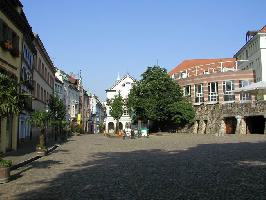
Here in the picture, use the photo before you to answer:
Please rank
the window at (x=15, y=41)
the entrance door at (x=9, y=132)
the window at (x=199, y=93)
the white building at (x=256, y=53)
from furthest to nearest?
1. the window at (x=199, y=93)
2. the white building at (x=256, y=53)
3. the window at (x=15, y=41)
4. the entrance door at (x=9, y=132)

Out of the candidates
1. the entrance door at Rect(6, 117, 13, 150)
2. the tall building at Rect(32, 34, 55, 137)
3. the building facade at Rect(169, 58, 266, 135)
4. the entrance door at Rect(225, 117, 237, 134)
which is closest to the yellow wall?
the entrance door at Rect(6, 117, 13, 150)

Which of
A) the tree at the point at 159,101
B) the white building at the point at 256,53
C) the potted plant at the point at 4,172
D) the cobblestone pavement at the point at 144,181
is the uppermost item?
the white building at the point at 256,53

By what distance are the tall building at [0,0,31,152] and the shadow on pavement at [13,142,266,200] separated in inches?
325

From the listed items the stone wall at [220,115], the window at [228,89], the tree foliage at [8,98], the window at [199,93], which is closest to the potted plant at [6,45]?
the tree foliage at [8,98]

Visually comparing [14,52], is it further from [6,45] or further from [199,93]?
[199,93]

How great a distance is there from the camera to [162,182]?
12.0 metres

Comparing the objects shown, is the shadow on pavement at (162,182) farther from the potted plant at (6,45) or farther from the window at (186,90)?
the window at (186,90)

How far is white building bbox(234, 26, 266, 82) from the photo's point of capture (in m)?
51.6

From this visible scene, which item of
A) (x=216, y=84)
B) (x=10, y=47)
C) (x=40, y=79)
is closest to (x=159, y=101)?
(x=216, y=84)

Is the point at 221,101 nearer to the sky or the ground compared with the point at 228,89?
nearer to the ground

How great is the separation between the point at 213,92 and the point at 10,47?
36.0m

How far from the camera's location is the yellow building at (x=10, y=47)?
71.9ft

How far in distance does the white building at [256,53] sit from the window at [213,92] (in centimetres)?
546

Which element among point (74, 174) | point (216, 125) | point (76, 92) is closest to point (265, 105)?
point (216, 125)
